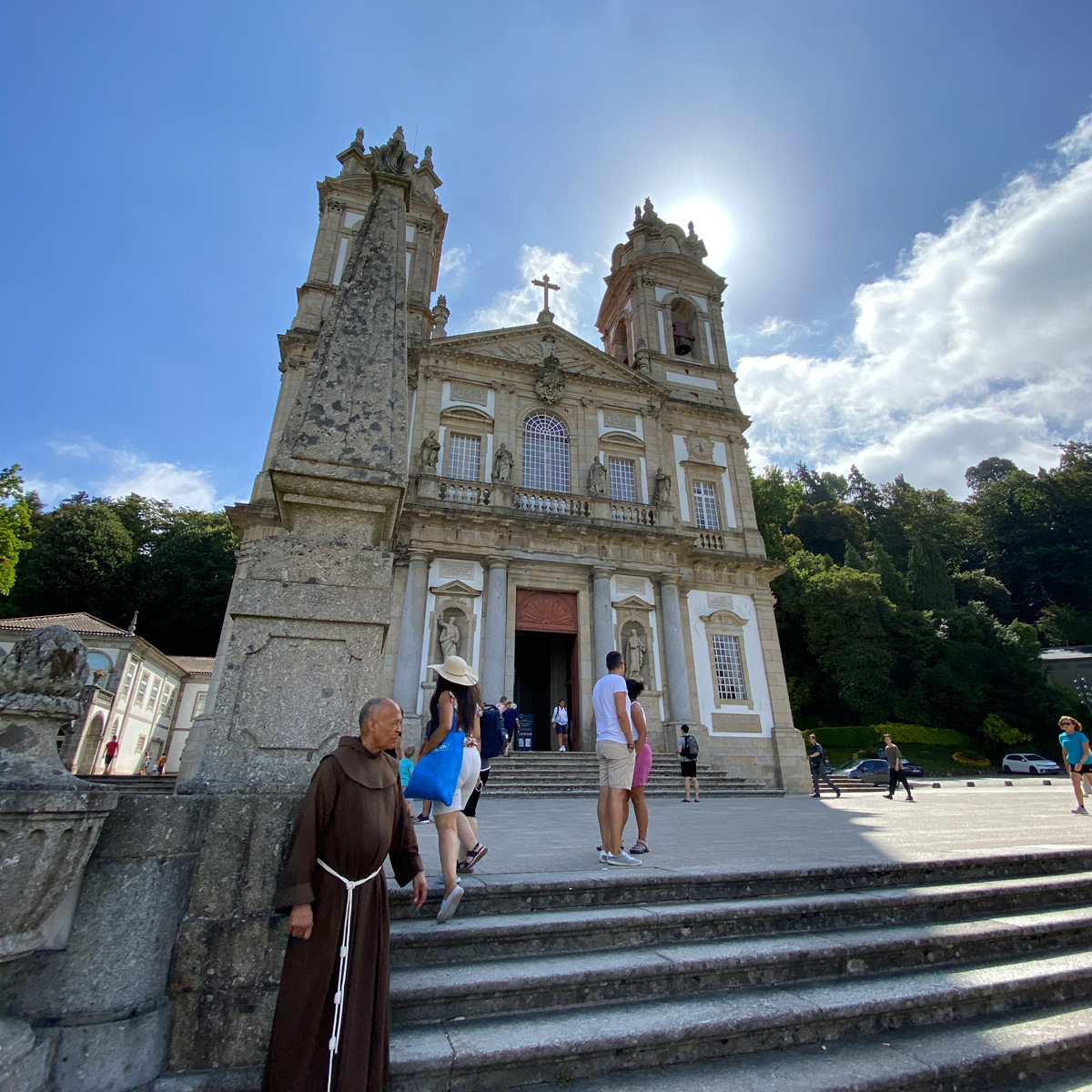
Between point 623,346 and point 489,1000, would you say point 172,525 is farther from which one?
point 489,1000

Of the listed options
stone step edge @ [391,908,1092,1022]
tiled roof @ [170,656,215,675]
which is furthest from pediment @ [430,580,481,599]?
tiled roof @ [170,656,215,675]

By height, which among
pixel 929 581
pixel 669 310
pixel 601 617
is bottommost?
pixel 601 617

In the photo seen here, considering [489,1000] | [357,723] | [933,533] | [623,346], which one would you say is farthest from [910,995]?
[933,533]

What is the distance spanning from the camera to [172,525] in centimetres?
4262

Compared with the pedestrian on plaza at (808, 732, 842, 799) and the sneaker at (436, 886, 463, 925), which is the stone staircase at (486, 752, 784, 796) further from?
the sneaker at (436, 886, 463, 925)

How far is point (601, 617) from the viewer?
16.7 meters

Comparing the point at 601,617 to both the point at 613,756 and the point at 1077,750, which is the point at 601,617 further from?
the point at 613,756

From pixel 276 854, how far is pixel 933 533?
2482 inches

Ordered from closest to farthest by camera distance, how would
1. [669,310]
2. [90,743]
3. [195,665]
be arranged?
[669,310], [90,743], [195,665]

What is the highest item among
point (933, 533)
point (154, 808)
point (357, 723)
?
point (933, 533)

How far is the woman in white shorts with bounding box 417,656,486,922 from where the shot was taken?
3.27 m

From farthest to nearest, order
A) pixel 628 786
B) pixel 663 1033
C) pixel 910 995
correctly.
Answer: pixel 628 786, pixel 910 995, pixel 663 1033

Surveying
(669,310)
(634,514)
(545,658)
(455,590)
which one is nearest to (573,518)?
(634,514)

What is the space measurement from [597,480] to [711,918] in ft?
51.5
